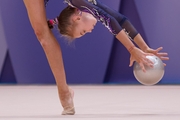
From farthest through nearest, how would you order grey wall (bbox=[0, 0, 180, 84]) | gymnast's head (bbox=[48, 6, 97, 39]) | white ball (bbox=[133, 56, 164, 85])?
grey wall (bbox=[0, 0, 180, 84]) < white ball (bbox=[133, 56, 164, 85]) < gymnast's head (bbox=[48, 6, 97, 39])

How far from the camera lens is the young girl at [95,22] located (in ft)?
7.34

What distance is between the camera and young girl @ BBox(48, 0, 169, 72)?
7.34 feet

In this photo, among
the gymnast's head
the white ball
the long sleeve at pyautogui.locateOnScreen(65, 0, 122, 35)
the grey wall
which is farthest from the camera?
the grey wall

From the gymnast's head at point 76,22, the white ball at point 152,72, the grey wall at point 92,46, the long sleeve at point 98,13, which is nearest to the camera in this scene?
the long sleeve at point 98,13

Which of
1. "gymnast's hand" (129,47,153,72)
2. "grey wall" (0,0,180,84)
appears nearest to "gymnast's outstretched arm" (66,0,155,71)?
"gymnast's hand" (129,47,153,72)

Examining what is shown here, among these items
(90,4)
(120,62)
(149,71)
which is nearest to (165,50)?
(120,62)

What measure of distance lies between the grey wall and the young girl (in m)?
2.34

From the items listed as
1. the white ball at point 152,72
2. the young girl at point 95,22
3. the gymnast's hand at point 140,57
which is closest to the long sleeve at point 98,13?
the young girl at point 95,22

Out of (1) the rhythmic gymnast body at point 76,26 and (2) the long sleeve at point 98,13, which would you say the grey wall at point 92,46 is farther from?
(2) the long sleeve at point 98,13

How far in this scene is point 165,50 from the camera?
15.8 ft

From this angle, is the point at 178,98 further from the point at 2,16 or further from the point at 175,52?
the point at 2,16

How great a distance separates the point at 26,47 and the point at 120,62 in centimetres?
107

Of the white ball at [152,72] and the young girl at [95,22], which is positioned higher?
the young girl at [95,22]

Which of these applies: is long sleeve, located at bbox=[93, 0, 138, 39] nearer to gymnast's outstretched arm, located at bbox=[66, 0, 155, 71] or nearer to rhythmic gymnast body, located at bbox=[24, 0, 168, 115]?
rhythmic gymnast body, located at bbox=[24, 0, 168, 115]
